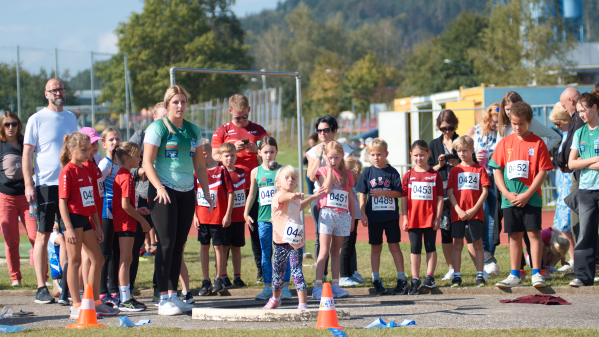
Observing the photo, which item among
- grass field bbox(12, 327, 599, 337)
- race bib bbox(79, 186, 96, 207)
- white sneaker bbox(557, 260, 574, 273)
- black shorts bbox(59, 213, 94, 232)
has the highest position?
race bib bbox(79, 186, 96, 207)

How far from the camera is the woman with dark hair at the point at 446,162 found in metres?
7.39

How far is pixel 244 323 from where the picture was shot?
533 cm

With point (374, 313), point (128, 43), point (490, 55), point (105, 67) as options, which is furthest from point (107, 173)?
point (128, 43)

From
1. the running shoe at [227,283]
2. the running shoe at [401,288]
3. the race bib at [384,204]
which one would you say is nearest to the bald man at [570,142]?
the race bib at [384,204]

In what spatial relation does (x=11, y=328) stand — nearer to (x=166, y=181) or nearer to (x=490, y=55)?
(x=166, y=181)

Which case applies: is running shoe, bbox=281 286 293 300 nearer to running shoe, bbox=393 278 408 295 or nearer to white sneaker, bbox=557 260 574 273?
running shoe, bbox=393 278 408 295

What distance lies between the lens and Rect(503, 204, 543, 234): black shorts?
6.65m

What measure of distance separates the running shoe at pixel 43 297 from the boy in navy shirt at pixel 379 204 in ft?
10.9

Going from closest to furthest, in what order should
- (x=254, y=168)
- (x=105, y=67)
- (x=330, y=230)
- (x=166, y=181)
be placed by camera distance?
(x=166, y=181) → (x=330, y=230) → (x=254, y=168) → (x=105, y=67)

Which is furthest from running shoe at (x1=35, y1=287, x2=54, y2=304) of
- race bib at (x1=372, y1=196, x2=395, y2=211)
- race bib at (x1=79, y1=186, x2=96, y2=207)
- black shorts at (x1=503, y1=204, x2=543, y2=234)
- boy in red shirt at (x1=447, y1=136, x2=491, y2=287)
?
black shorts at (x1=503, y1=204, x2=543, y2=234)

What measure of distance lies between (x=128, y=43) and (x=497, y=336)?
202 feet

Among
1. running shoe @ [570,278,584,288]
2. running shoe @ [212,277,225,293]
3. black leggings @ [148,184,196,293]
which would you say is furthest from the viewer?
running shoe @ [212,277,225,293]

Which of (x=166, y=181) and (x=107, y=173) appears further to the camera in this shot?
(x=107, y=173)

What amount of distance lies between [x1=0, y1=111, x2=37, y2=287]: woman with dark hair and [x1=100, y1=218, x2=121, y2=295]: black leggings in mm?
1632
